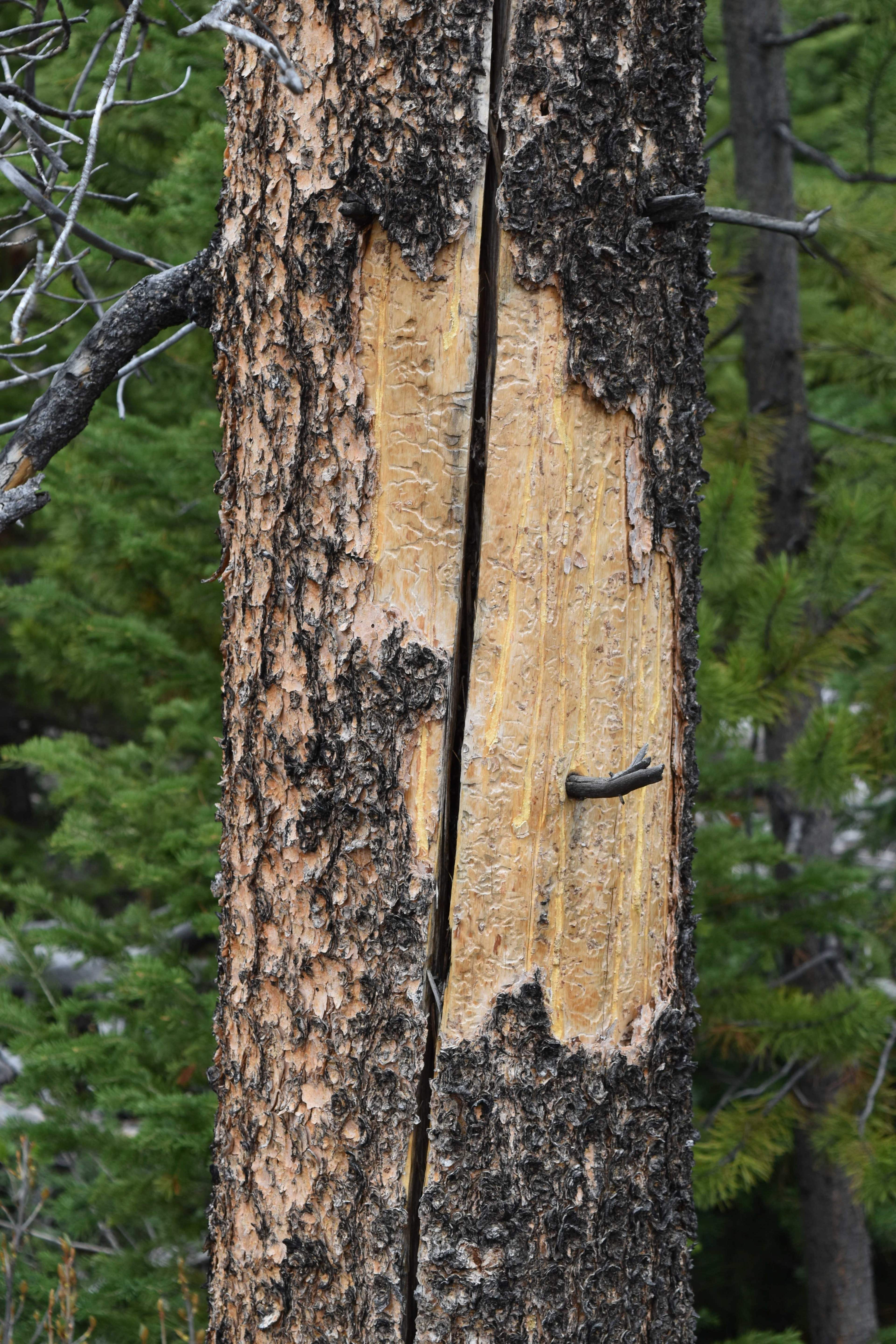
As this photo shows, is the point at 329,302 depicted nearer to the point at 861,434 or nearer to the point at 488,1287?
the point at 488,1287

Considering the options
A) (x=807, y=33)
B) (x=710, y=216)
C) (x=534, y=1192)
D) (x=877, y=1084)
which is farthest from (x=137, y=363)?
(x=807, y=33)

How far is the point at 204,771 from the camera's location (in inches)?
152

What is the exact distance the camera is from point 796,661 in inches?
142

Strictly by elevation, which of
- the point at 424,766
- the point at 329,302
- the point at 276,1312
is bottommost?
the point at 276,1312

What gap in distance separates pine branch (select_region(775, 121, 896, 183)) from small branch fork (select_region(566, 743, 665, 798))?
12.9 feet

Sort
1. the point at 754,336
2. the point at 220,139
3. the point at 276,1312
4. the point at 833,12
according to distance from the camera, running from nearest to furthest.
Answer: the point at 276,1312 < the point at 220,139 < the point at 754,336 < the point at 833,12

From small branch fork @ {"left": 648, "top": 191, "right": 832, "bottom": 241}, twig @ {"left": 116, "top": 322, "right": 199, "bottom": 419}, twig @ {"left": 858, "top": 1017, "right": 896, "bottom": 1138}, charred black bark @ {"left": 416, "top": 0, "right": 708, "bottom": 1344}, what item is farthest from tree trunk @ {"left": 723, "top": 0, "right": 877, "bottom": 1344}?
charred black bark @ {"left": 416, "top": 0, "right": 708, "bottom": 1344}

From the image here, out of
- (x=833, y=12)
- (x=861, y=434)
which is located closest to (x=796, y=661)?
(x=861, y=434)

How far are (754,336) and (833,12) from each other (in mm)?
1908

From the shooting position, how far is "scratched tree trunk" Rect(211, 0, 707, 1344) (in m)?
1.35

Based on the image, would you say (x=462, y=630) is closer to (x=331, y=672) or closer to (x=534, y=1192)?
(x=331, y=672)

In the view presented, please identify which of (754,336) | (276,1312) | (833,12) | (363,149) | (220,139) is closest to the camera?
(363,149)

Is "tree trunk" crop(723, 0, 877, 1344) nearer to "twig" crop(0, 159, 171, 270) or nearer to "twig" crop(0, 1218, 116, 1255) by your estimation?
"twig" crop(0, 1218, 116, 1255)

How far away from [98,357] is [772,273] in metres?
3.87
